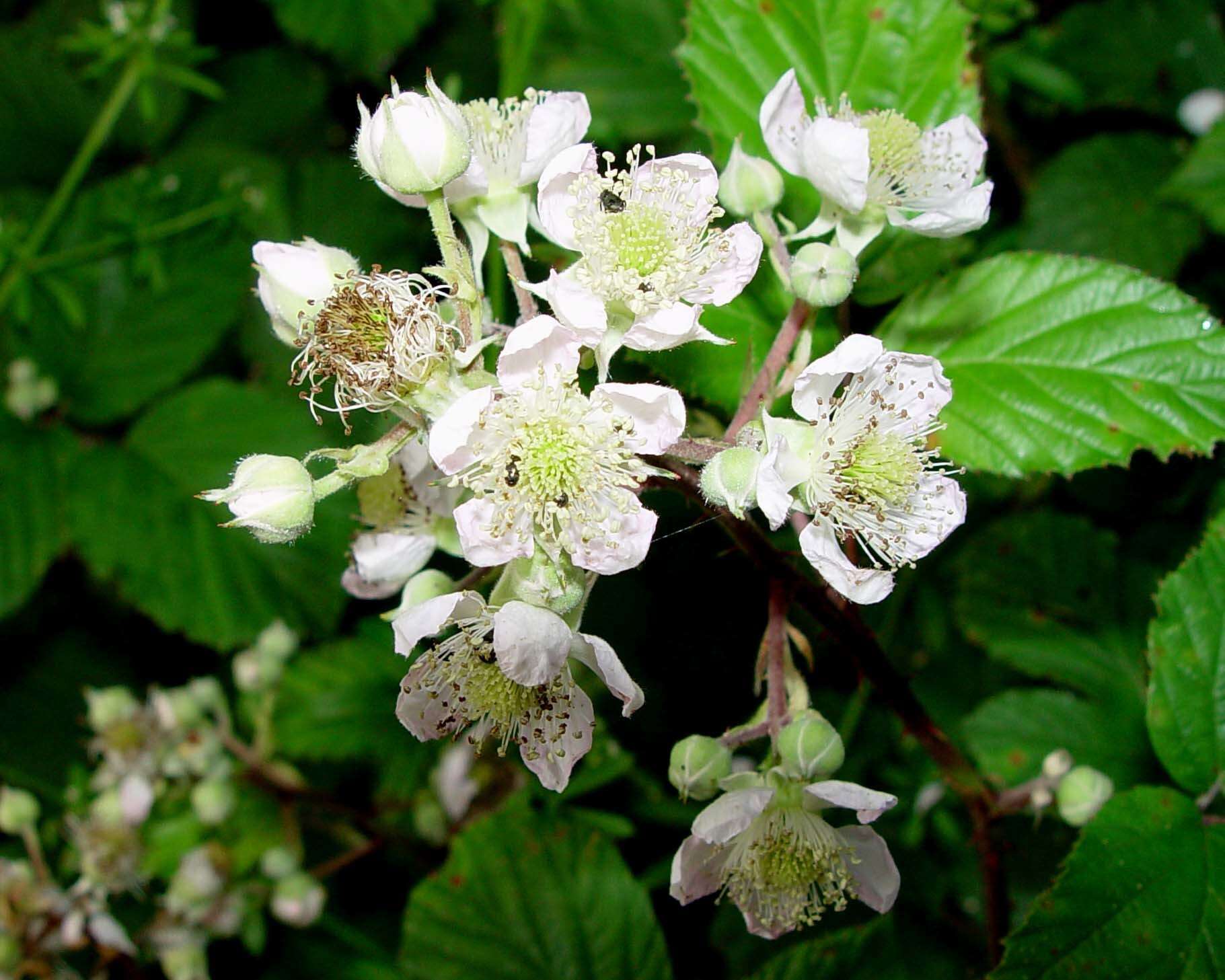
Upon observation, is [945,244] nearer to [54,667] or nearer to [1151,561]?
[1151,561]

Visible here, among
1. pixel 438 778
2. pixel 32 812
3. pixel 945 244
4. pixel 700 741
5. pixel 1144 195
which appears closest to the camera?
pixel 700 741

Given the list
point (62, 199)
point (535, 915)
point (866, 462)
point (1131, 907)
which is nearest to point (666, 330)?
point (866, 462)

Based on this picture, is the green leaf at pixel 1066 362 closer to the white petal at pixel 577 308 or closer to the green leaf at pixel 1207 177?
the white petal at pixel 577 308

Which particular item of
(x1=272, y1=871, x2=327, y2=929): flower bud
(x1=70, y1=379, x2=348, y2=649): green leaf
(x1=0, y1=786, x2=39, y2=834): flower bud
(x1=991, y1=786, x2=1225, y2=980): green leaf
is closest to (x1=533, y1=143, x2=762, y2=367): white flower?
→ (x1=991, y1=786, x2=1225, y2=980): green leaf

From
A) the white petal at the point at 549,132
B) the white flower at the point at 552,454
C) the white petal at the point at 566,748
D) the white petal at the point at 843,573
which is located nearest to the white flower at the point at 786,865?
the white petal at the point at 566,748

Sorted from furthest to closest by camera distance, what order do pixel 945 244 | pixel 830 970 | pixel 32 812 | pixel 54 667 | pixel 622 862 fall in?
pixel 54 667 → pixel 32 812 → pixel 622 862 → pixel 830 970 → pixel 945 244

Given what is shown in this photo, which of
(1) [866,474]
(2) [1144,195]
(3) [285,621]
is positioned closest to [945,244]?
(1) [866,474]

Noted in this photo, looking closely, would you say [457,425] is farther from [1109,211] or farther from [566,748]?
[1109,211]

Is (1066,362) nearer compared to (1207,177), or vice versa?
(1066,362)
